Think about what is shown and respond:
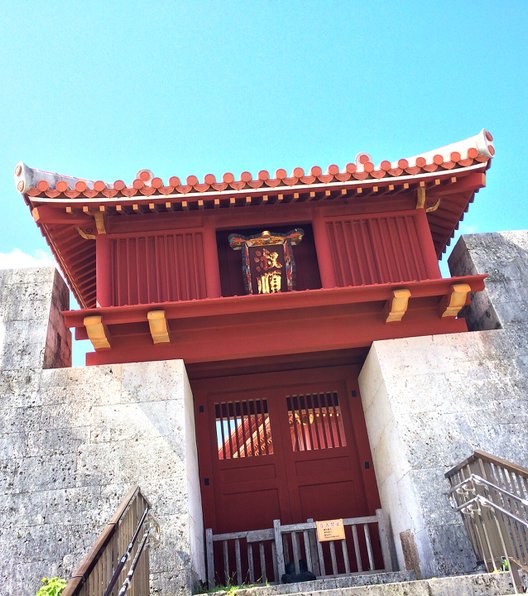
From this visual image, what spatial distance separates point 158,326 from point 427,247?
12.6ft

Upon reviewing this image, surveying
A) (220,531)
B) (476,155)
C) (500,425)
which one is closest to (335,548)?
(220,531)

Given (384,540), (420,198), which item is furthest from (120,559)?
(420,198)

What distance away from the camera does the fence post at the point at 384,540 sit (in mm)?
7965

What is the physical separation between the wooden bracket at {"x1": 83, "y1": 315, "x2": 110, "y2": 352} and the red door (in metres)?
1.89

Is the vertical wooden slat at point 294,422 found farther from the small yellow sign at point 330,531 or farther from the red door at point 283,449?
the small yellow sign at point 330,531

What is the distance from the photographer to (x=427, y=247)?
343 inches

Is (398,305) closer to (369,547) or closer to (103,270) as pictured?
(369,547)

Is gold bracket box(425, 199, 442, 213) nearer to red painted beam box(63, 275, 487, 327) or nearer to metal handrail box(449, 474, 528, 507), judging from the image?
red painted beam box(63, 275, 487, 327)

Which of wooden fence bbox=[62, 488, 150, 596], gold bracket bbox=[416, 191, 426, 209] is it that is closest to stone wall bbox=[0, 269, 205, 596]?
wooden fence bbox=[62, 488, 150, 596]

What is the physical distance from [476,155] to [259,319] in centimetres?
359

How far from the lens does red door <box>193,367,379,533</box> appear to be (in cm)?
865

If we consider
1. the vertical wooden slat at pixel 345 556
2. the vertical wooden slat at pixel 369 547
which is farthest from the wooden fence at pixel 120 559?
the vertical wooden slat at pixel 369 547

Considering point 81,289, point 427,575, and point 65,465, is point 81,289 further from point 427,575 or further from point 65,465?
point 427,575

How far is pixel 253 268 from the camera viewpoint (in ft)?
28.6
